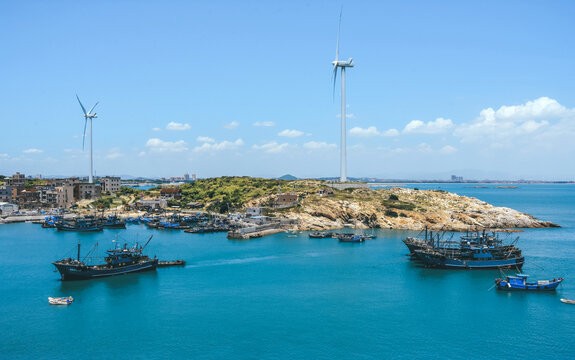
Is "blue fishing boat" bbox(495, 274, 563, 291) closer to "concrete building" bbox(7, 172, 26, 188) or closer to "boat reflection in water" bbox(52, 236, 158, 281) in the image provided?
"boat reflection in water" bbox(52, 236, 158, 281)

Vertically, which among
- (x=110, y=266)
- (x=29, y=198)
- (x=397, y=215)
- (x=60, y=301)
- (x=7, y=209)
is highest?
(x=29, y=198)

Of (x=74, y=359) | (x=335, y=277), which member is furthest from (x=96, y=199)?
(x=74, y=359)

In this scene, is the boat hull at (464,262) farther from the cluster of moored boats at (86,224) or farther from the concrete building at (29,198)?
the concrete building at (29,198)

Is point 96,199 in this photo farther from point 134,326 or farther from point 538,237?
point 538,237

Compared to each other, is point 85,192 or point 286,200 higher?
point 85,192

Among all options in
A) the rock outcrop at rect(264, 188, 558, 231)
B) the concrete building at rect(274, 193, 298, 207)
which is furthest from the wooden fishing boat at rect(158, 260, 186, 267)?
the concrete building at rect(274, 193, 298, 207)

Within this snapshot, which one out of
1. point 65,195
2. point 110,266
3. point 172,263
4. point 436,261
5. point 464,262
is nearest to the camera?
point 110,266

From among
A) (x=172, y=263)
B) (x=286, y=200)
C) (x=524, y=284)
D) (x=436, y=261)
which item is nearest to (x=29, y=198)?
(x=286, y=200)

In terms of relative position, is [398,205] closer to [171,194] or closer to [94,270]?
[94,270]
